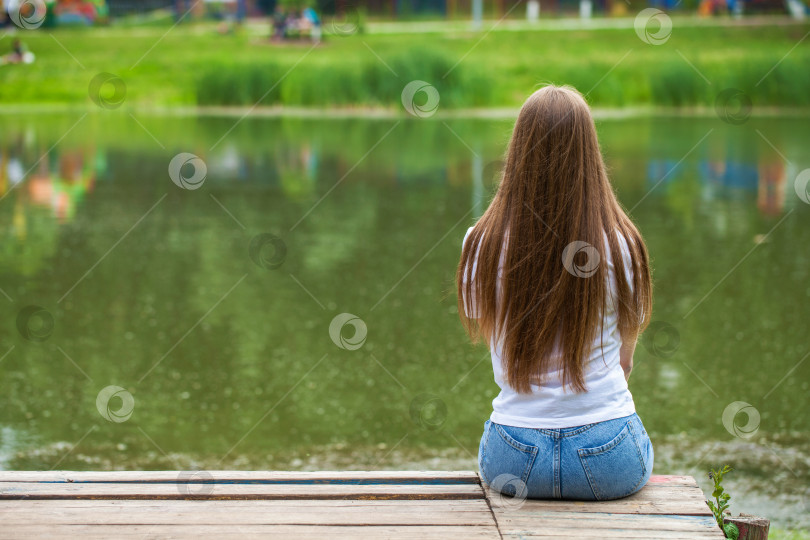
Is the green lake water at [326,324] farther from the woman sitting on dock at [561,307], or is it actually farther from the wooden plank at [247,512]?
the wooden plank at [247,512]

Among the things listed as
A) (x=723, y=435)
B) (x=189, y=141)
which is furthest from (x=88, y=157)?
(x=723, y=435)

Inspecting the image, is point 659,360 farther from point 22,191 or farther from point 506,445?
point 22,191

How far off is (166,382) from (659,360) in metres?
2.61

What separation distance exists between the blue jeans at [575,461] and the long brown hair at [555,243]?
A: 0.11 metres

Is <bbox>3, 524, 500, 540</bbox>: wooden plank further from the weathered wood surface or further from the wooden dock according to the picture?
the weathered wood surface

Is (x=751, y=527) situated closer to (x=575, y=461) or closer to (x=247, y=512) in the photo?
(x=575, y=461)

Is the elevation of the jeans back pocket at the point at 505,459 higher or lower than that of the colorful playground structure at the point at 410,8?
lower

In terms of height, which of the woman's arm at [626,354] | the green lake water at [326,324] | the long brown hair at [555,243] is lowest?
the green lake water at [326,324]

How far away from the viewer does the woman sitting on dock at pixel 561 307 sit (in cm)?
222

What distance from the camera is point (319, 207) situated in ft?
33.2

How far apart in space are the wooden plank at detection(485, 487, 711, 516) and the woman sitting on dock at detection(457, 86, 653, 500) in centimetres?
2

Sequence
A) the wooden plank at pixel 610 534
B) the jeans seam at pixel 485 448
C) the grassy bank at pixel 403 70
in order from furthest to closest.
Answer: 1. the grassy bank at pixel 403 70
2. the jeans seam at pixel 485 448
3. the wooden plank at pixel 610 534

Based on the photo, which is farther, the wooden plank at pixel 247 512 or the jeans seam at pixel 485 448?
the jeans seam at pixel 485 448

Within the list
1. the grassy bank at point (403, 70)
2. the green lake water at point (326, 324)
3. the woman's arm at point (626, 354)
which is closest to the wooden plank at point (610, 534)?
the woman's arm at point (626, 354)
